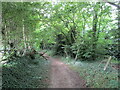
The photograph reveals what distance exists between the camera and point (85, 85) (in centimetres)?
335

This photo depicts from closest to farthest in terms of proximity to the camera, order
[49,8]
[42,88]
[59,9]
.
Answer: [42,88]
[49,8]
[59,9]

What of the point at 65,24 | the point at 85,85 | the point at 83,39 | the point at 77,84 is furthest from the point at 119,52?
the point at 65,24

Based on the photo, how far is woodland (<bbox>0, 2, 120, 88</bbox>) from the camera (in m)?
3.19

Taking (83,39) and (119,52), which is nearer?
(119,52)

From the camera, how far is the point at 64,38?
31.4 ft

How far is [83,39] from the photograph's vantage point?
21.4 ft

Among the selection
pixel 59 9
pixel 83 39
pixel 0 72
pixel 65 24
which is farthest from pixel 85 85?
pixel 65 24

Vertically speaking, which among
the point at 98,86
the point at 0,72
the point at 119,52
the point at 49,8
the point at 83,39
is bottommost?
the point at 98,86

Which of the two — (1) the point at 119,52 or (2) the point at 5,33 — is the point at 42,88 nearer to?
(2) the point at 5,33

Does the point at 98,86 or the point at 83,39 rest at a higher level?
the point at 83,39

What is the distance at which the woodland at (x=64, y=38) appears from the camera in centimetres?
319

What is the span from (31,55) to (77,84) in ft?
13.6

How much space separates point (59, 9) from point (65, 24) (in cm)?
334

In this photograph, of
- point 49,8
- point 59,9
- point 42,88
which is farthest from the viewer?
point 59,9
